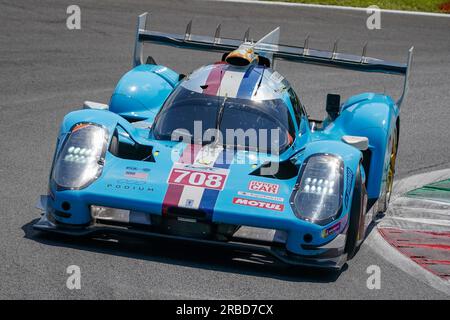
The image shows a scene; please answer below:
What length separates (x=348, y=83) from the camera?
1423 centimetres

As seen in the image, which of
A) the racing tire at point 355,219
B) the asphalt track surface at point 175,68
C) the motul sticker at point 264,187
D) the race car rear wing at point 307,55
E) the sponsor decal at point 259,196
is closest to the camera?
the asphalt track surface at point 175,68

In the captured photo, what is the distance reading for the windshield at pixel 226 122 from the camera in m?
8.26

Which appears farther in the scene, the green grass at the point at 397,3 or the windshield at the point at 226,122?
the green grass at the point at 397,3

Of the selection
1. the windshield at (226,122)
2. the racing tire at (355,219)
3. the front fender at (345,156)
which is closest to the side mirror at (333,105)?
the windshield at (226,122)

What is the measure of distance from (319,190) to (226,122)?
1318 mm

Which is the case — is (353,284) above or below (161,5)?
below

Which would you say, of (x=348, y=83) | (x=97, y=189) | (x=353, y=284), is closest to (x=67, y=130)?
(x=97, y=189)

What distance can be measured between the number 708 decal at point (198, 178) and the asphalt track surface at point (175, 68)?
1.69ft

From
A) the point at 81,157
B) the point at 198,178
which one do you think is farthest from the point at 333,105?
the point at 81,157

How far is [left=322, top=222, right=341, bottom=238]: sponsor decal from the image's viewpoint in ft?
23.4

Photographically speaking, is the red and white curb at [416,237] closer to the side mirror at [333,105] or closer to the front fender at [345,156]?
the front fender at [345,156]

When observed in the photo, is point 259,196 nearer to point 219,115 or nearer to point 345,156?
point 345,156

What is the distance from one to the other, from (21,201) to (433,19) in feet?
35.8
